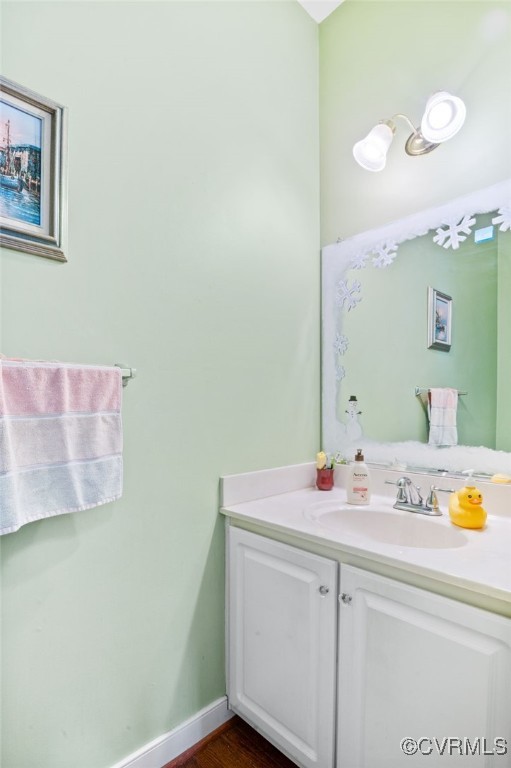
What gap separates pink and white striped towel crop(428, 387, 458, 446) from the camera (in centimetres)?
138

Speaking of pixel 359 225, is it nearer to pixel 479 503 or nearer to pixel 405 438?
pixel 405 438

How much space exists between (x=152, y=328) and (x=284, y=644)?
1.04m

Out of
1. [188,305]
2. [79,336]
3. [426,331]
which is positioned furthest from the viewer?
[426,331]

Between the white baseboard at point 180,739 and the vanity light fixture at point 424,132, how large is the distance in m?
2.10

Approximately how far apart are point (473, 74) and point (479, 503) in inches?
58.0

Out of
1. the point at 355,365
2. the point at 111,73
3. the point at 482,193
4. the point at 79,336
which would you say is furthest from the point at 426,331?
the point at 111,73

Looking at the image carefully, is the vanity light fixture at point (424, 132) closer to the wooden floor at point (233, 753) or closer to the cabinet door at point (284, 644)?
the cabinet door at point (284, 644)

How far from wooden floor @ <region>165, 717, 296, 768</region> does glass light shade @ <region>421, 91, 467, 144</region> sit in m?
2.14

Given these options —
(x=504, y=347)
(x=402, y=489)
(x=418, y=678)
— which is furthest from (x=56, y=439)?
(x=504, y=347)

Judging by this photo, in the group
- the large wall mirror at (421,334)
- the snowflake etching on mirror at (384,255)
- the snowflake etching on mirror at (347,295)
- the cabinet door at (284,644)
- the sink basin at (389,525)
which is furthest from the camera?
the snowflake etching on mirror at (347,295)

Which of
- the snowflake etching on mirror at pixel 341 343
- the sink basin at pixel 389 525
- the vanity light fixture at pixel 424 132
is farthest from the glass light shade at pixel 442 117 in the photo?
the sink basin at pixel 389 525

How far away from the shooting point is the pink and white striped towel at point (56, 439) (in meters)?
0.83

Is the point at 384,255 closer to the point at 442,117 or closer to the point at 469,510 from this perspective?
the point at 442,117

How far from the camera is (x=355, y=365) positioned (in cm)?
169
